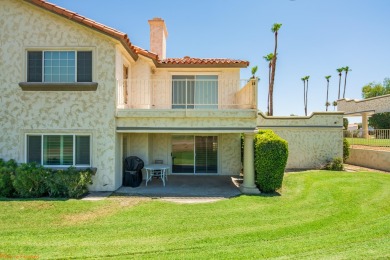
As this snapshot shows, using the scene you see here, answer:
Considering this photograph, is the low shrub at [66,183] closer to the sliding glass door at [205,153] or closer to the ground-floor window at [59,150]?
the ground-floor window at [59,150]

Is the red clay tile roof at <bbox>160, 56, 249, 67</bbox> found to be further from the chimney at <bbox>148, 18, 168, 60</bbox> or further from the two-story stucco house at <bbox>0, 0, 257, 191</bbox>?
the two-story stucco house at <bbox>0, 0, 257, 191</bbox>

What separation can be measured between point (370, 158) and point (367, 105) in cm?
770

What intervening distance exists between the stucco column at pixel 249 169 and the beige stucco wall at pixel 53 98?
18.2 feet

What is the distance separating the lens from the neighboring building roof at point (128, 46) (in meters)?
10.4

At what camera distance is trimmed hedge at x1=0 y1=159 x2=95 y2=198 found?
9734 mm

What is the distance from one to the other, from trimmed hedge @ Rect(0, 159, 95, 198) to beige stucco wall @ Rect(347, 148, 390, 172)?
1803cm

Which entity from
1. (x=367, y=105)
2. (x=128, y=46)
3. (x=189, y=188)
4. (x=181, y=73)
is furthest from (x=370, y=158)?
(x=128, y=46)

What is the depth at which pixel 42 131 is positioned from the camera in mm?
10852

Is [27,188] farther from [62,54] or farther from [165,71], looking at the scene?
[165,71]

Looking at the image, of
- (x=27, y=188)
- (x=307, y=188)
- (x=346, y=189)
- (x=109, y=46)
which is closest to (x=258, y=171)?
(x=307, y=188)

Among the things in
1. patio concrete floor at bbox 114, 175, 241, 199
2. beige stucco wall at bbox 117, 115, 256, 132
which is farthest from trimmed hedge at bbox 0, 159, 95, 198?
beige stucco wall at bbox 117, 115, 256, 132

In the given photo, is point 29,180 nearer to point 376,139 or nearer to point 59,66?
point 59,66

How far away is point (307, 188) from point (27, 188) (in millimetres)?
11426

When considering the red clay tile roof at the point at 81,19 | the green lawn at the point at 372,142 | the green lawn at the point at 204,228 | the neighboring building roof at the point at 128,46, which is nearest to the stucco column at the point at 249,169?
the green lawn at the point at 204,228
